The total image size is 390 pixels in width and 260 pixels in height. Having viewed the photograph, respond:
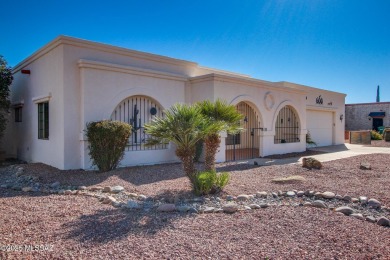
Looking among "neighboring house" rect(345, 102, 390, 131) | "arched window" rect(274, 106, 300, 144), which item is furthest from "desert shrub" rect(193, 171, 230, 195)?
"neighboring house" rect(345, 102, 390, 131)

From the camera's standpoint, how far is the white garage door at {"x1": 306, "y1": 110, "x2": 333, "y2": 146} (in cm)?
1953

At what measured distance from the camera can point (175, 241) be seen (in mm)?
3936

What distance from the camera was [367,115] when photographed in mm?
32188

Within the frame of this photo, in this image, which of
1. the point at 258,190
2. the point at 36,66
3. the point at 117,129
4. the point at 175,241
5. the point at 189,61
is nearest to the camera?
the point at 175,241

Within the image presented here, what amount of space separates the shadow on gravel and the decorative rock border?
364 millimetres

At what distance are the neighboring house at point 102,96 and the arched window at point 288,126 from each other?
1.10 m

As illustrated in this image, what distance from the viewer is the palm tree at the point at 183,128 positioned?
6.28 metres

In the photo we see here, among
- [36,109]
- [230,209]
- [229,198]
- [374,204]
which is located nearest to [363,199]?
[374,204]

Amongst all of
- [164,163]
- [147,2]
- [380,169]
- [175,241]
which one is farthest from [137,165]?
[380,169]

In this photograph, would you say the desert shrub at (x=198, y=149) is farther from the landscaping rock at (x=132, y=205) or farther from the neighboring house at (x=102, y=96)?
the landscaping rock at (x=132, y=205)

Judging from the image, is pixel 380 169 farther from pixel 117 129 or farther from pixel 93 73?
pixel 93 73

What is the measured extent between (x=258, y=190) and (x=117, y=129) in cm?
466

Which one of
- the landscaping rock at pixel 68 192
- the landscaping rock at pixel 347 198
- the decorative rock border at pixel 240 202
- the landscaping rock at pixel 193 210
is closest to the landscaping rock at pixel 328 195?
the decorative rock border at pixel 240 202

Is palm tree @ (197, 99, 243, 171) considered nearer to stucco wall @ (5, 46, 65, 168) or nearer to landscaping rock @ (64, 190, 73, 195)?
landscaping rock @ (64, 190, 73, 195)
